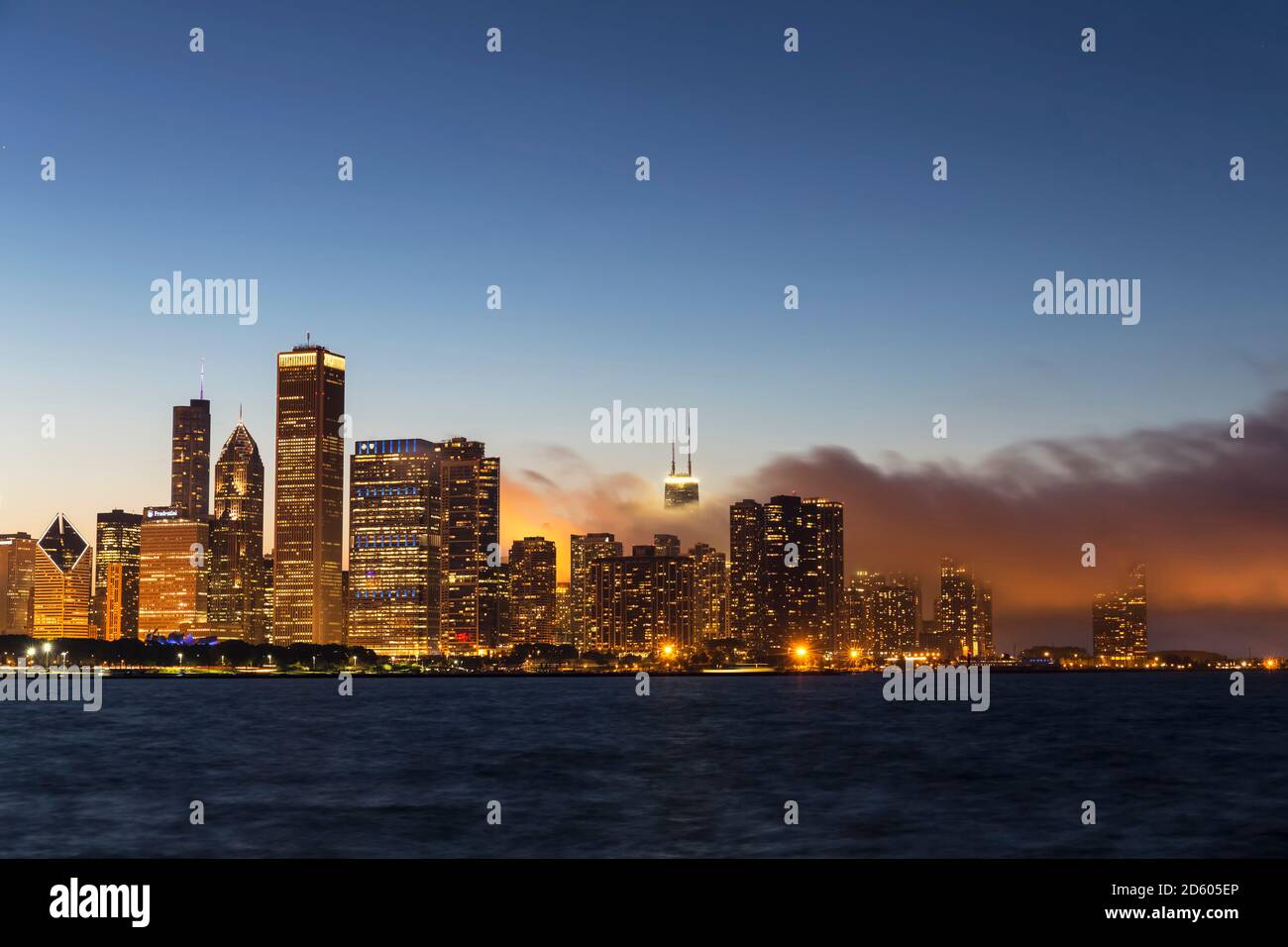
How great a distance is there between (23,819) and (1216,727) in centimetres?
12207

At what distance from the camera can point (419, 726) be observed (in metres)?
130

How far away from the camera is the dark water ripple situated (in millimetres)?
45906

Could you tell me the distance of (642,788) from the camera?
222 ft

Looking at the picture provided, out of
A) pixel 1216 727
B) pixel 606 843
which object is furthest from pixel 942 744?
pixel 606 843

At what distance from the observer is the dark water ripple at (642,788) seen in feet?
151

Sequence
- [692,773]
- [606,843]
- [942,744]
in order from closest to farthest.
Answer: [606,843]
[692,773]
[942,744]
